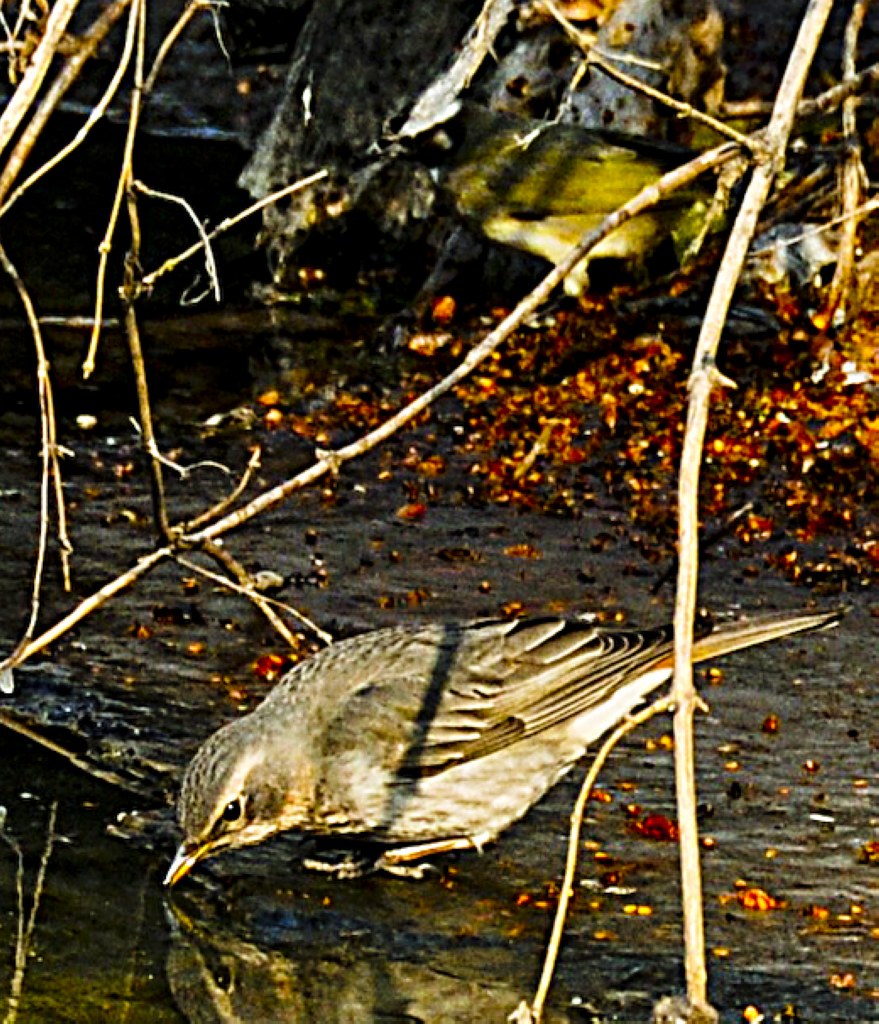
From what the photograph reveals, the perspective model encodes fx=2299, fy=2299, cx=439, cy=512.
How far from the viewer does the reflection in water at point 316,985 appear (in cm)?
554

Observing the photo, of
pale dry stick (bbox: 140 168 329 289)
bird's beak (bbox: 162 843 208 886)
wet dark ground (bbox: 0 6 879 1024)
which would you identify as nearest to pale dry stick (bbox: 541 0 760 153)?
pale dry stick (bbox: 140 168 329 289)

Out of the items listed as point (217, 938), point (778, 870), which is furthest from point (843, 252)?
point (217, 938)

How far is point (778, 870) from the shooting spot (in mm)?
6234

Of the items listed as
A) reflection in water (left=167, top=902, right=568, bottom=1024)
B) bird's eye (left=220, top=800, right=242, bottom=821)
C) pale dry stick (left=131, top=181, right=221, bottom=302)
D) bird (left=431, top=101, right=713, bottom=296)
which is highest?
pale dry stick (left=131, top=181, right=221, bottom=302)

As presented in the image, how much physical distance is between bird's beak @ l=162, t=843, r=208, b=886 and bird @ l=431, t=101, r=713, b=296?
16.1 ft

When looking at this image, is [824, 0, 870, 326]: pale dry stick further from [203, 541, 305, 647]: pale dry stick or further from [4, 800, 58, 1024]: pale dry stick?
[4, 800, 58, 1024]: pale dry stick

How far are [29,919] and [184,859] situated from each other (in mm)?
431

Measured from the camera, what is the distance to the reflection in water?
554cm

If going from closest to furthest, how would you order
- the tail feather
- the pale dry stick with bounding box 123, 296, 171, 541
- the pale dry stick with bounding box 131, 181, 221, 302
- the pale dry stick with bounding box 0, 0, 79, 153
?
the pale dry stick with bounding box 0, 0, 79, 153 < the pale dry stick with bounding box 123, 296, 171, 541 < the pale dry stick with bounding box 131, 181, 221, 302 < the tail feather

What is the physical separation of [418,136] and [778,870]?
5.62 metres

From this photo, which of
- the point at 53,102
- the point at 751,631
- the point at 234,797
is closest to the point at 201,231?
the point at 53,102

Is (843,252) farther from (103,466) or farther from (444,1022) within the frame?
(444,1022)

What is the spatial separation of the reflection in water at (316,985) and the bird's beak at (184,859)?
6.2 inches

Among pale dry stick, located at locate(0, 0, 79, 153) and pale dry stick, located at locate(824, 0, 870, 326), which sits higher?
pale dry stick, located at locate(0, 0, 79, 153)
